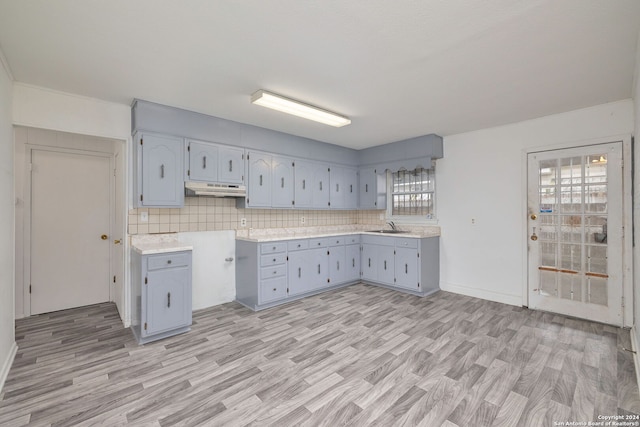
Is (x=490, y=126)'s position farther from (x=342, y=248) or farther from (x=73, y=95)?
(x=73, y=95)

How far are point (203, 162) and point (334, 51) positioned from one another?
83.0 inches

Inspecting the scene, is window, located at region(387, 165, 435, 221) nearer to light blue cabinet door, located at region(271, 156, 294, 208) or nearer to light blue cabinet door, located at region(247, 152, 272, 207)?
light blue cabinet door, located at region(271, 156, 294, 208)

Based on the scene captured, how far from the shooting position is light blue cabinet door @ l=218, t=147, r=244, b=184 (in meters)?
3.64

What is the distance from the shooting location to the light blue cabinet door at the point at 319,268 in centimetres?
430

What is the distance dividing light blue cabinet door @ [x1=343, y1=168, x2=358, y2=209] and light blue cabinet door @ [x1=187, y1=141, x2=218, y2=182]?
96.8 inches

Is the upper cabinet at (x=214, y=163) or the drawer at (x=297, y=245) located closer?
the upper cabinet at (x=214, y=163)

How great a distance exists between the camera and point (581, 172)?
3.40 m

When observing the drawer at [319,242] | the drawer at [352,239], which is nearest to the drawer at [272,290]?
the drawer at [319,242]

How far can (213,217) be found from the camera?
3.89 meters

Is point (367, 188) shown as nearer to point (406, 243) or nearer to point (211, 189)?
point (406, 243)

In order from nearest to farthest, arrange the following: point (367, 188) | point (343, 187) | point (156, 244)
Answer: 1. point (156, 244)
2. point (343, 187)
3. point (367, 188)

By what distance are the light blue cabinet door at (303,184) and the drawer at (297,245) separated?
2.06 feet

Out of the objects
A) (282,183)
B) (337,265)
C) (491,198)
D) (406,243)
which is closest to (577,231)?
(491,198)

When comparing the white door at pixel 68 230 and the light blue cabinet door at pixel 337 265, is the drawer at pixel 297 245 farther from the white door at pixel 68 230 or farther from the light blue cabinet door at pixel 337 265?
the white door at pixel 68 230
